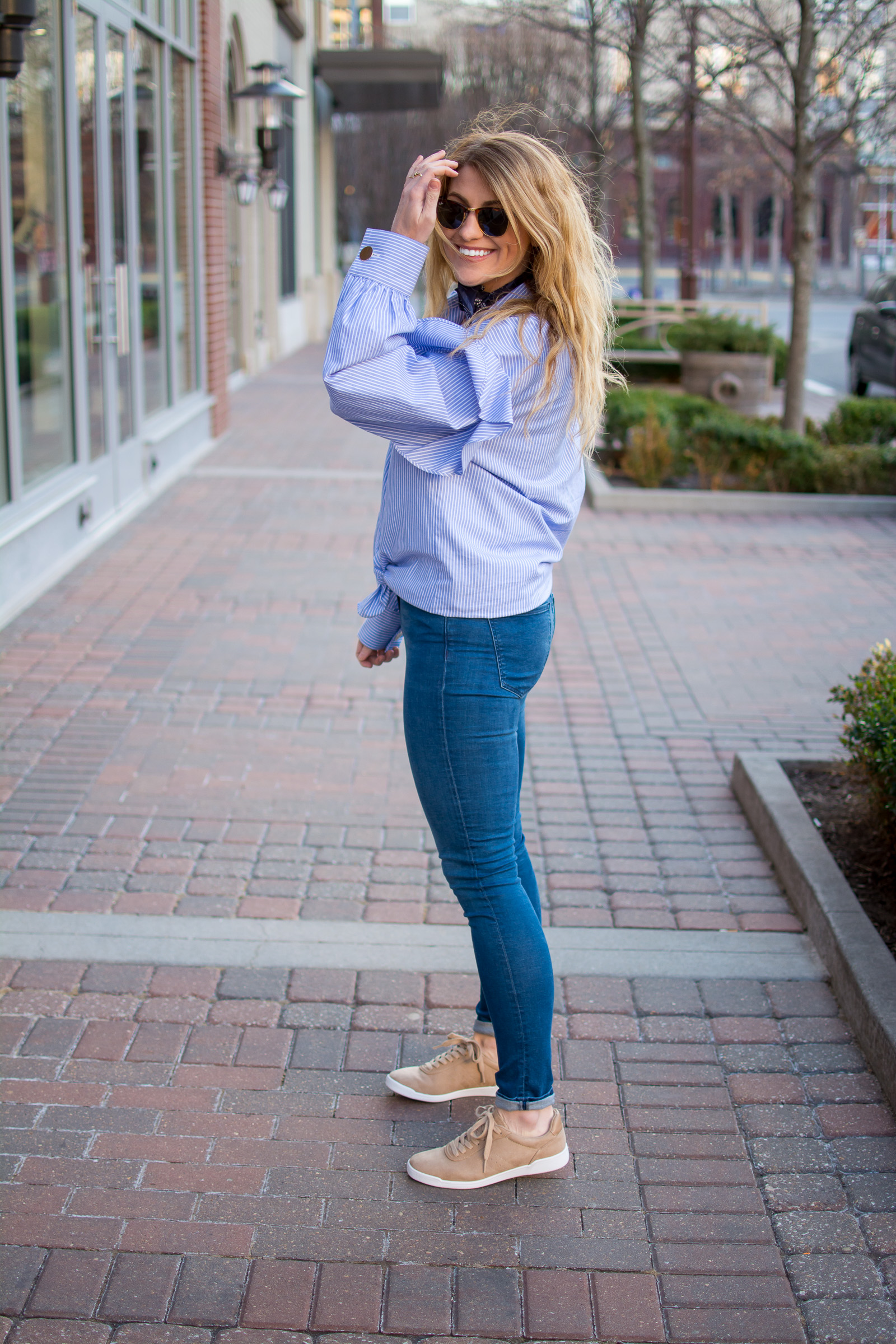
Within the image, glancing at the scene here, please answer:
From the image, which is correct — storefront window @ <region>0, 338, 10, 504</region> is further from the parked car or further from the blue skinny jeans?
the parked car

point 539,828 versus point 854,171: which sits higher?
point 854,171

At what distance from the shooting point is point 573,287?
221 cm

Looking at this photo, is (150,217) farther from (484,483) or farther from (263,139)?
(484,483)

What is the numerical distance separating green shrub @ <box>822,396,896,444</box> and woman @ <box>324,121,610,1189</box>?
9305mm

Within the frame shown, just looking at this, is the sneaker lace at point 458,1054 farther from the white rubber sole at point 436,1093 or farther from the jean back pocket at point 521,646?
the jean back pocket at point 521,646

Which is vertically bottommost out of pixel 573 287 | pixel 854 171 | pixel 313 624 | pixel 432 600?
pixel 313 624

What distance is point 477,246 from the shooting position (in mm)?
2230

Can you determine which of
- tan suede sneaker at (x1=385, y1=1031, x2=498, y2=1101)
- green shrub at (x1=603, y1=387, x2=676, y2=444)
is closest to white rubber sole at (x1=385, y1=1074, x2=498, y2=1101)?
tan suede sneaker at (x1=385, y1=1031, x2=498, y2=1101)

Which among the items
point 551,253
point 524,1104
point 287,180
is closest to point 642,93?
point 287,180

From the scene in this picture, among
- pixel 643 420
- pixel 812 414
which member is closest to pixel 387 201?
pixel 812 414

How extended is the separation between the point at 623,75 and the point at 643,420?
14.7 meters

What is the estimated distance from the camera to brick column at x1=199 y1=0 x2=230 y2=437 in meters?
11.3

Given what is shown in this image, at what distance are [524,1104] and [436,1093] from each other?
0.32m

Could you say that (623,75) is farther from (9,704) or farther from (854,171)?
(9,704)
